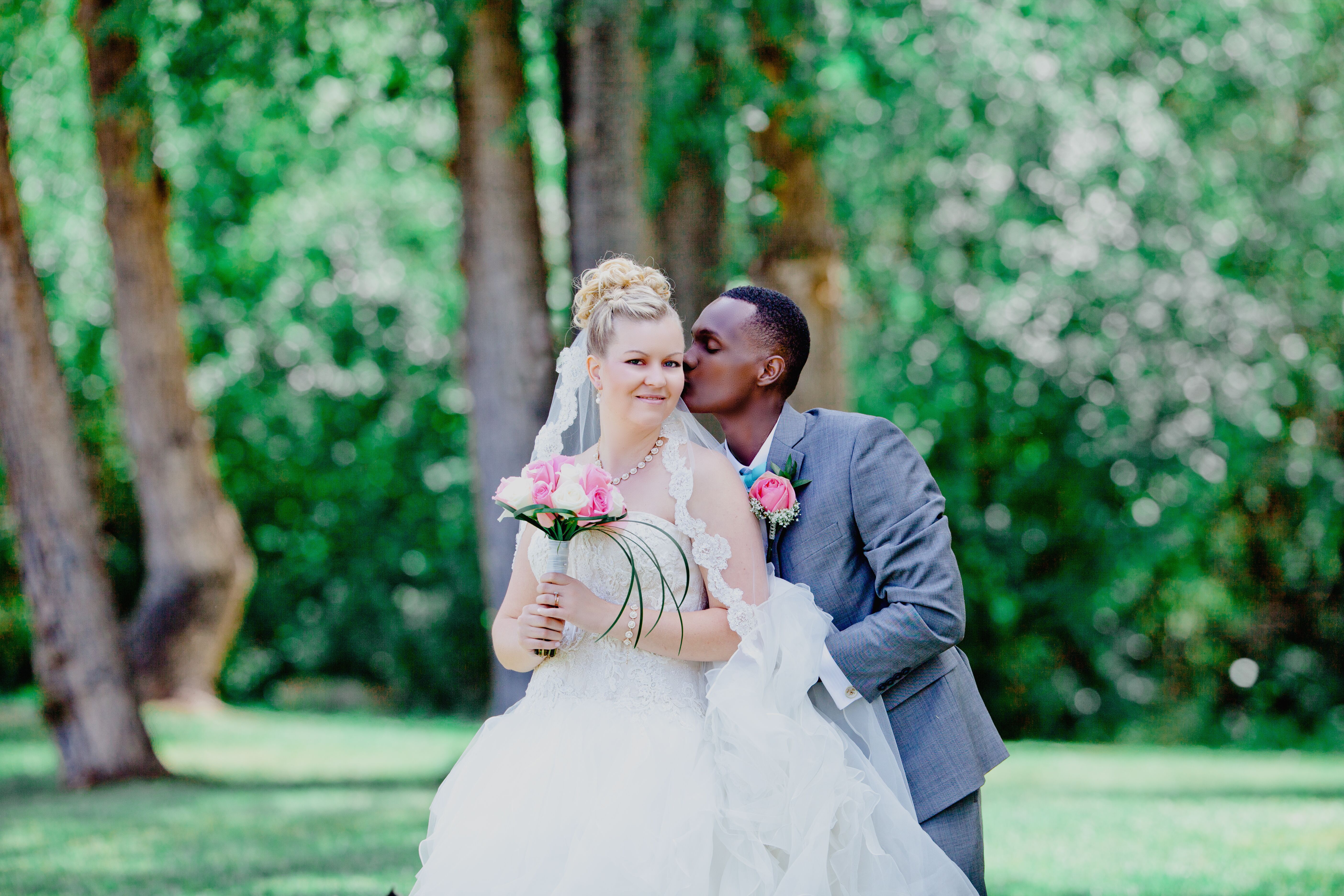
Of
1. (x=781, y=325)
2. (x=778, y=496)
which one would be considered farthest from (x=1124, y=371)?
(x=778, y=496)

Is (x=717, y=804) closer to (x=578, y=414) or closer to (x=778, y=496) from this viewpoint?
(x=778, y=496)

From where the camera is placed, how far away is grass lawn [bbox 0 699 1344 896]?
5094 millimetres

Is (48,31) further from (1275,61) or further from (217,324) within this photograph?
(1275,61)

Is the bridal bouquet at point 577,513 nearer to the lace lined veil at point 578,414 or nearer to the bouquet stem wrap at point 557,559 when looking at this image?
the bouquet stem wrap at point 557,559

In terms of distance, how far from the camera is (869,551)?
9.44 feet

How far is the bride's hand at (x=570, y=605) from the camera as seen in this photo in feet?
9.00

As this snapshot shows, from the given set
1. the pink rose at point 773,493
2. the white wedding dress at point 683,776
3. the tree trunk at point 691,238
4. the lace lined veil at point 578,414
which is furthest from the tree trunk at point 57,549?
the pink rose at point 773,493

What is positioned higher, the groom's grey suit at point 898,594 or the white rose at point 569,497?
the white rose at point 569,497

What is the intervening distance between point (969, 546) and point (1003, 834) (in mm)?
5756

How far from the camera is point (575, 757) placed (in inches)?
109

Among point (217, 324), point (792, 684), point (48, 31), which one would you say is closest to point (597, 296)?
point (792, 684)

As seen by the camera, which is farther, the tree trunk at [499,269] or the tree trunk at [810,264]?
the tree trunk at [810,264]

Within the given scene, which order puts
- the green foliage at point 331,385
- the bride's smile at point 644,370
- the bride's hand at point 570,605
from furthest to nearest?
1. the green foliage at point 331,385
2. the bride's smile at point 644,370
3. the bride's hand at point 570,605

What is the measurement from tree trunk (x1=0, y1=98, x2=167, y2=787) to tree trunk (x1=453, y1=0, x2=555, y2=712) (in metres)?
2.70
